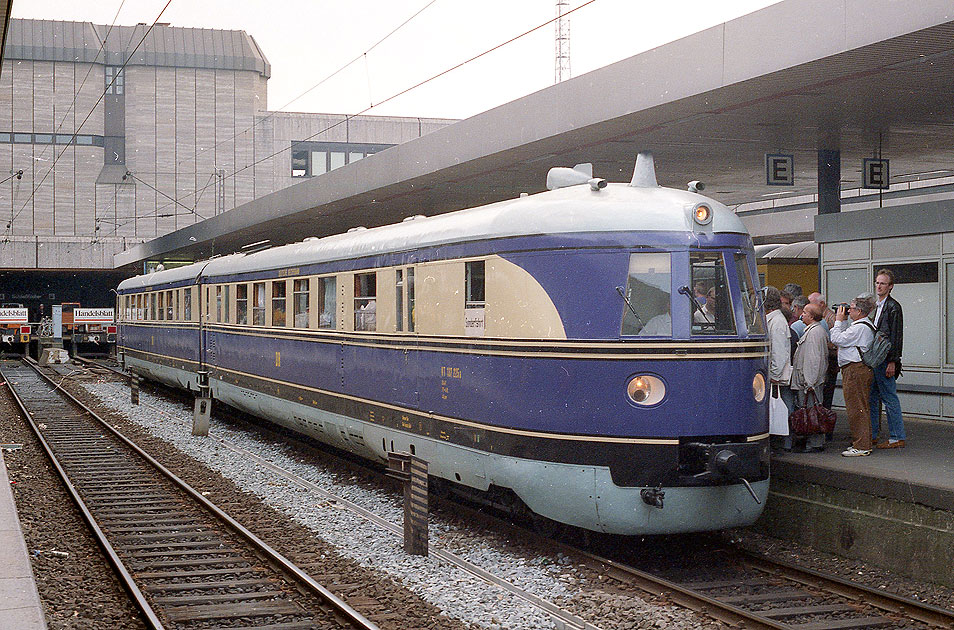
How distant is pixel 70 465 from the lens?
14984 millimetres

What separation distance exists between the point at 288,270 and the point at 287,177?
50.3m

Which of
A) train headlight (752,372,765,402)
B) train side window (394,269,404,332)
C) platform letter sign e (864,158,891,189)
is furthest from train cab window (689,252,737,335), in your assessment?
platform letter sign e (864,158,891,189)

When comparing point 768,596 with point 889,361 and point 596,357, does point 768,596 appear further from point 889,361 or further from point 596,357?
point 889,361

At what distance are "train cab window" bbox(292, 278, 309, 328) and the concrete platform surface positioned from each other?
642 centimetres

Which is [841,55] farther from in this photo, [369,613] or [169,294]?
[169,294]

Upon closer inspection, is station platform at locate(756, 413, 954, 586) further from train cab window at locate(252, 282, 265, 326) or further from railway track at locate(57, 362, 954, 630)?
train cab window at locate(252, 282, 265, 326)

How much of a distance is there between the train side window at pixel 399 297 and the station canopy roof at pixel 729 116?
3597 mm

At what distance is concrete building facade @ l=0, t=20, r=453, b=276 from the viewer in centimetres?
5900

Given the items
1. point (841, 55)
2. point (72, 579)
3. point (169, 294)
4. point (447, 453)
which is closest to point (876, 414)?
point (841, 55)

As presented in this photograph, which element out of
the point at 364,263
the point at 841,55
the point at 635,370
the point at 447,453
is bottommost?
the point at 447,453

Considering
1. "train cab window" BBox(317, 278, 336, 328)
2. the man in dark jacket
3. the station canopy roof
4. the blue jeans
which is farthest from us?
"train cab window" BBox(317, 278, 336, 328)

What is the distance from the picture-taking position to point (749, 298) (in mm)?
8531

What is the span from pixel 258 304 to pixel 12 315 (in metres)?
33.1

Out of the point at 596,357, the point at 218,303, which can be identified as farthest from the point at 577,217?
the point at 218,303
